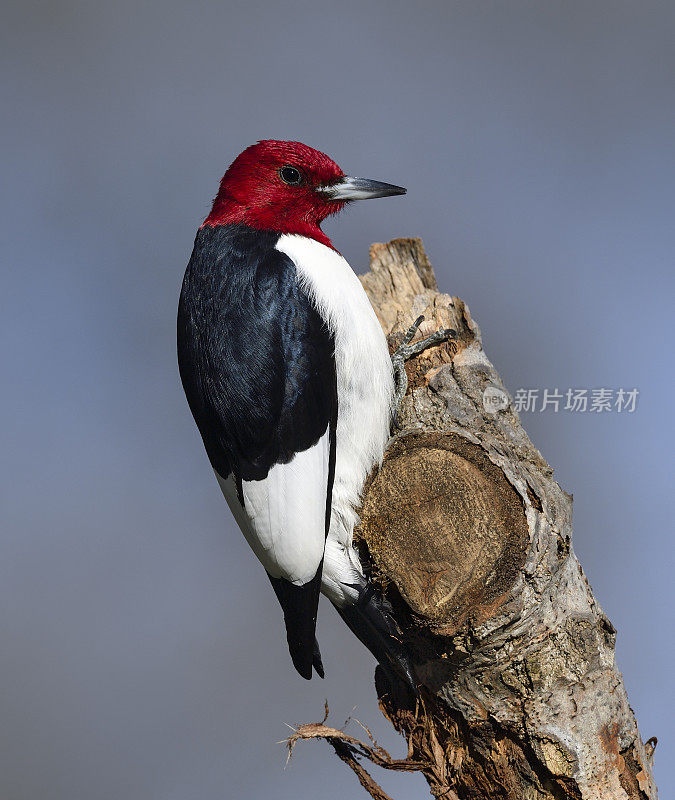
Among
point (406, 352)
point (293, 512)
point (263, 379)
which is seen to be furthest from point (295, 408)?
point (406, 352)

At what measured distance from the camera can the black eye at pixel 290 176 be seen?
2.30 m

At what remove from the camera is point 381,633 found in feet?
6.18

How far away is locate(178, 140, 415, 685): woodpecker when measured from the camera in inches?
76.0

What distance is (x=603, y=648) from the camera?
5.67ft

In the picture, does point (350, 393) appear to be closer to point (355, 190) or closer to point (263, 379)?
point (263, 379)

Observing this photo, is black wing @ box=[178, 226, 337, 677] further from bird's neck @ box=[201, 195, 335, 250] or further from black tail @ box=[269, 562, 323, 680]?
bird's neck @ box=[201, 195, 335, 250]

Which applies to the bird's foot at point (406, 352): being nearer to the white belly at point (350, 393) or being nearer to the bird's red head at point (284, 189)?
the white belly at point (350, 393)

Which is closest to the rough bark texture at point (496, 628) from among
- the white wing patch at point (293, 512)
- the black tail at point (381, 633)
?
the black tail at point (381, 633)

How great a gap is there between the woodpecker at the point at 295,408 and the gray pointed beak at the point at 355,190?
11.1 inches

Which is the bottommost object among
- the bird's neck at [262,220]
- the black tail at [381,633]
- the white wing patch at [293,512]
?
the black tail at [381,633]

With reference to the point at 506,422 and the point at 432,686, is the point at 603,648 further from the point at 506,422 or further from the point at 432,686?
the point at 506,422

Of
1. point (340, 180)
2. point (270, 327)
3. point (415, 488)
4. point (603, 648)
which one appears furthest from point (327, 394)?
point (603, 648)

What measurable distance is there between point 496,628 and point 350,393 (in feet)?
2.44

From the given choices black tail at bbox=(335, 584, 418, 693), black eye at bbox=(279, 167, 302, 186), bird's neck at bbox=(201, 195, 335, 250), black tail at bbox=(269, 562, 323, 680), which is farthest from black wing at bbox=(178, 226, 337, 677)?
black eye at bbox=(279, 167, 302, 186)
